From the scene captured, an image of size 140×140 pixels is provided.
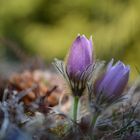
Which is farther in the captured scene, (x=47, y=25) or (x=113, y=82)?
(x=47, y=25)

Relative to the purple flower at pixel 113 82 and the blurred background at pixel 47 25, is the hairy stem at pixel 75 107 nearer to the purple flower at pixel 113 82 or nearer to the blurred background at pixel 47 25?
the purple flower at pixel 113 82

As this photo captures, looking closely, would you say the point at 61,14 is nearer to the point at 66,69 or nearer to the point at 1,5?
the point at 1,5

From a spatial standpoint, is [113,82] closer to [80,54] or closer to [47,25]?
[80,54]

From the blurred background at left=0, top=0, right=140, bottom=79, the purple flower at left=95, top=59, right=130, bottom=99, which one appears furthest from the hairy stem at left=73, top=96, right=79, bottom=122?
the blurred background at left=0, top=0, right=140, bottom=79

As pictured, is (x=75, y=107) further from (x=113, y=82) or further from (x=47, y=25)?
(x=47, y=25)

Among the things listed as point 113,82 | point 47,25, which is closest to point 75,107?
point 113,82

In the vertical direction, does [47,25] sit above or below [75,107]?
above

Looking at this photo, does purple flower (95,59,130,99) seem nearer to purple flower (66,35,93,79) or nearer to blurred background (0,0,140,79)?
purple flower (66,35,93,79)
